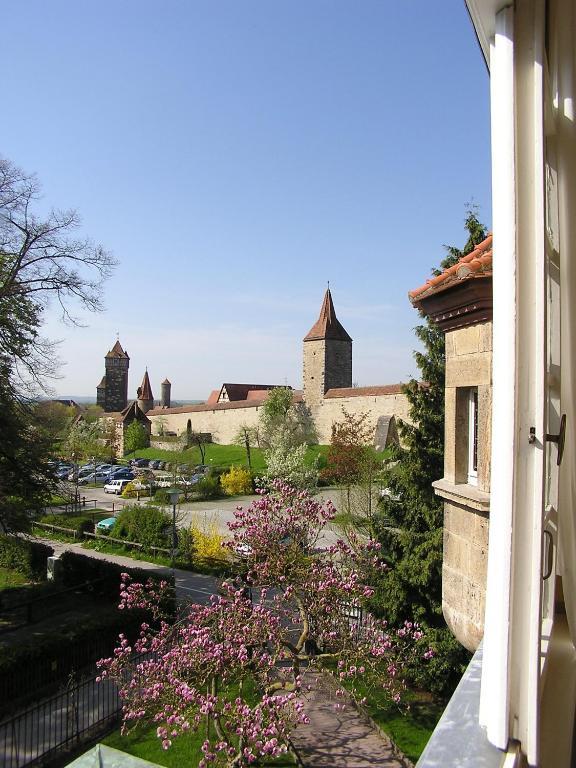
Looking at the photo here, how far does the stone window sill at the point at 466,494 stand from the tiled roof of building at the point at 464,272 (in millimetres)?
1212

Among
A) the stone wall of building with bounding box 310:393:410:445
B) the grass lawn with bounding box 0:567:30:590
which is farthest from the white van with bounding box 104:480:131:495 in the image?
the stone wall of building with bounding box 310:393:410:445

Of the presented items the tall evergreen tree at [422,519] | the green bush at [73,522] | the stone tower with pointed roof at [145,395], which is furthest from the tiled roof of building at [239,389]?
the tall evergreen tree at [422,519]

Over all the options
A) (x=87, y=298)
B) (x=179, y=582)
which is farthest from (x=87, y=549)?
(x=87, y=298)

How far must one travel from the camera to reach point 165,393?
81.0 meters

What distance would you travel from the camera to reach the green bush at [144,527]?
20.0m

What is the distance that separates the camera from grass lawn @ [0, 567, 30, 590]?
56.9 ft

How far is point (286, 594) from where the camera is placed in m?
7.40

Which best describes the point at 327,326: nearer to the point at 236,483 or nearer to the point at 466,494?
the point at 236,483

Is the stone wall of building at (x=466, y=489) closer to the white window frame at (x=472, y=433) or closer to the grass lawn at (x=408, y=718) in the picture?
the white window frame at (x=472, y=433)

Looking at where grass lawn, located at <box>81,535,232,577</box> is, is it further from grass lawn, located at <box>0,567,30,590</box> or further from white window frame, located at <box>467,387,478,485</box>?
white window frame, located at <box>467,387,478,485</box>

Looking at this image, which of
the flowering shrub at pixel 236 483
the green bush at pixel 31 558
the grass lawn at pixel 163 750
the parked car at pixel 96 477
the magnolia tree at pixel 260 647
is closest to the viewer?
the magnolia tree at pixel 260 647

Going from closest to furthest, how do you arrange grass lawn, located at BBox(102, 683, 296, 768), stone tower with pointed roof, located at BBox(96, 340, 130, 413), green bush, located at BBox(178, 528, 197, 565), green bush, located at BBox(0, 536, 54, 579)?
grass lawn, located at BBox(102, 683, 296, 768) < green bush, located at BBox(0, 536, 54, 579) < green bush, located at BBox(178, 528, 197, 565) < stone tower with pointed roof, located at BBox(96, 340, 130, 413)

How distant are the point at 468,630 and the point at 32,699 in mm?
9379

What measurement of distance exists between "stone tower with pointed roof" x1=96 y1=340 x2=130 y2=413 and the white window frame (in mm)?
78810
